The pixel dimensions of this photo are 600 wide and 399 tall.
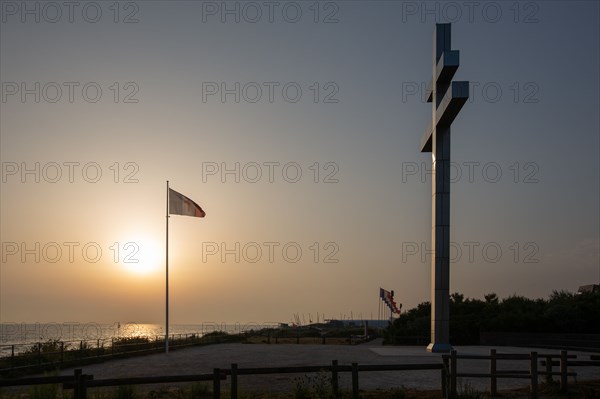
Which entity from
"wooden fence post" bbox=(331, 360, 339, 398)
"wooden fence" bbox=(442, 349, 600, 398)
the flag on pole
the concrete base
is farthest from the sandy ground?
the flag on pole

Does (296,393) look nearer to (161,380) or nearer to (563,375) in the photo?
(161,380)

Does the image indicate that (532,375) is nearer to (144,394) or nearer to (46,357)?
(144,394)

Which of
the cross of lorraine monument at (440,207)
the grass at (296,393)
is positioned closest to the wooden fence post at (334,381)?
the grass at (296,393)

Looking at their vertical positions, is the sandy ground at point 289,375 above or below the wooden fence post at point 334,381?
below

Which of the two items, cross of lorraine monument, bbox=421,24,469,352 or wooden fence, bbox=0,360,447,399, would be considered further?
cross of lorraine monument, bbox=421,24,469,352

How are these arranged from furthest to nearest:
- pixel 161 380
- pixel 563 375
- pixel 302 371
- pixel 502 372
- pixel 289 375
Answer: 1. pixel 289 375
2. pixel 563 375
3. pixel 502 372
4. pixel 302 371
5. pixel 161 380

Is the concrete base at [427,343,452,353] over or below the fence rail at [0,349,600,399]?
below

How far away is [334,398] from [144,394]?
521 cm

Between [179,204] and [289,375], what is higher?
[179,204]

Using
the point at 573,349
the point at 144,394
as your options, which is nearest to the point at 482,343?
the point at 573,349

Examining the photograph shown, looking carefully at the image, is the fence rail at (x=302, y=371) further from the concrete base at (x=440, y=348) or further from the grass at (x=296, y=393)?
the concrete base at (x=440, y=348)

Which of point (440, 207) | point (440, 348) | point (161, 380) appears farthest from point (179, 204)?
point (161, 380)

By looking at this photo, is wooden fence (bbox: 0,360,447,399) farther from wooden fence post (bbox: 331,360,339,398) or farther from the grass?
the grass

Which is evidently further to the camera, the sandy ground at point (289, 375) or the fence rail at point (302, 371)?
the sandy ground at point (289, 375)
